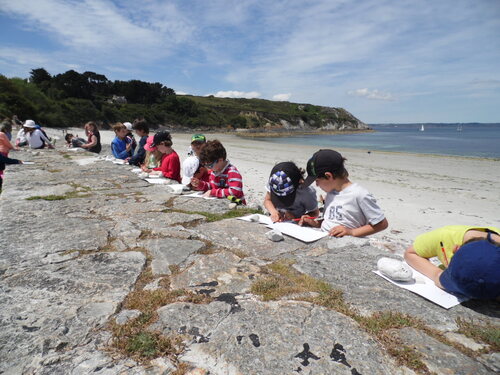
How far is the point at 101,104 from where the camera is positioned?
54094 mm

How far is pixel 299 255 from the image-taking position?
250 centimetres

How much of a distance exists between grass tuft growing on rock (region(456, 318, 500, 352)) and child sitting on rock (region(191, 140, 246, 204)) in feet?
10.2

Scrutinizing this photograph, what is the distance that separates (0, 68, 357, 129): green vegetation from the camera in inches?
1204

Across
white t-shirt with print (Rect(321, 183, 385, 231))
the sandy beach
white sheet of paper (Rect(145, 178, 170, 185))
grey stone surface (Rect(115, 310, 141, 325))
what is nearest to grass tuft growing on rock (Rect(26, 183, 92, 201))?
white sheet of paper (Rect(145, 178, 170, 185))

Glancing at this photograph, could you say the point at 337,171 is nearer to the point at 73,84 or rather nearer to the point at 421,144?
the point at 421,144

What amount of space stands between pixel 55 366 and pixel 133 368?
0.33 m

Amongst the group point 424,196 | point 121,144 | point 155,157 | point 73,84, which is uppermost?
point 73,84

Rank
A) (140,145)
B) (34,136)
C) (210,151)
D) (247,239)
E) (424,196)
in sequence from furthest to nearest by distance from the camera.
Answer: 1. (34,136)
2. (424,196)
3. (140,145)
4. (210,151)
5. (247,239)

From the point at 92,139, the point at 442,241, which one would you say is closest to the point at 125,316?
the point at 442,241

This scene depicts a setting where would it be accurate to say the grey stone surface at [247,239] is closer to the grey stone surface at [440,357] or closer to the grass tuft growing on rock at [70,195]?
the grey stone surface at [440,357]

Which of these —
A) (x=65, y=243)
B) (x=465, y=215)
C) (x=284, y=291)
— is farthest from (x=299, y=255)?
(x=465, y=215)

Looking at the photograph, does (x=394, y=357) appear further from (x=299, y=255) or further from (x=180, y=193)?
(x=180, y=193)

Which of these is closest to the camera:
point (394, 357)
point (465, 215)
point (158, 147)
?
point (394, 357)

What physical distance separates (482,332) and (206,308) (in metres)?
1.48
